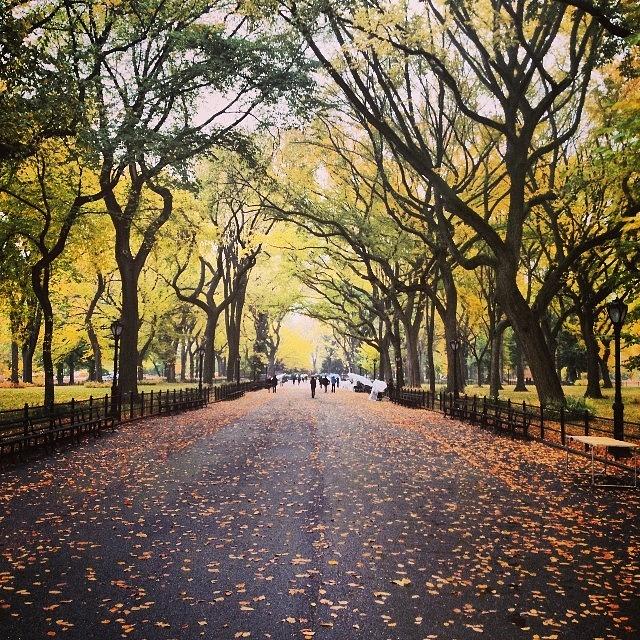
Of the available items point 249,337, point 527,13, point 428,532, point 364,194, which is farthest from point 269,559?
point 249,337

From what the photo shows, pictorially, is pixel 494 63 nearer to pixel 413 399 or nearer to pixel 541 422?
pixel 541 422

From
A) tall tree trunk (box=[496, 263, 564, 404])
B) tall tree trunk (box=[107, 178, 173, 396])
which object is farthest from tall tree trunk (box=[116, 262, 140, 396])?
tall tree trunk (box=[496, 263, 564, 404])

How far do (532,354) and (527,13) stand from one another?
10.1 m

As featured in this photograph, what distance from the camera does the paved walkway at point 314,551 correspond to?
5.27 m

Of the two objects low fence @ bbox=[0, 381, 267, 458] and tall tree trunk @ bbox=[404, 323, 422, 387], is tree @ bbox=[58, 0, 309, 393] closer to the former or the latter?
low fence @ bbox=[0, 381, 267, 458]

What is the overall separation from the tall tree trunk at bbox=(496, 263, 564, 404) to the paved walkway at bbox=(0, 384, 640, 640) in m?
6.80

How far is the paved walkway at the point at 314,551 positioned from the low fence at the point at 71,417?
1290 mm

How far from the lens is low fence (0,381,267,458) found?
1521cm

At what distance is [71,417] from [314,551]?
1266 centimetres

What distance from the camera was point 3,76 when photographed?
1325 cm

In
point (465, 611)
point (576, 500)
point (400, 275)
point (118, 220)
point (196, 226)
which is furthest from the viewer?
point (400, 275)

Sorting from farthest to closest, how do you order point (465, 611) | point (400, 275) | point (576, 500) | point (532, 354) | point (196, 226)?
point (400, 275), point (196, 226), point (532, 354), point (576, 500), point (465, 611)

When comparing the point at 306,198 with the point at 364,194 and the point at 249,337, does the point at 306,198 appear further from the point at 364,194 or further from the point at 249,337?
the point at 249,337

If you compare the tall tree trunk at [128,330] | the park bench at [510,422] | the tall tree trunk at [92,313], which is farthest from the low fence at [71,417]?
the park bench at [510,422]
